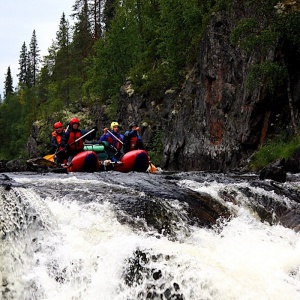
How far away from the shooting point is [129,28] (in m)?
36.2

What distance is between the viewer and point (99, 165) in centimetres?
1471

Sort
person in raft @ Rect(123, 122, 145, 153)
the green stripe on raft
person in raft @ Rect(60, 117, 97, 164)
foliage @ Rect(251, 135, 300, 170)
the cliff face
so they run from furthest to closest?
the cliff face
the green stripe on raft
foliage @ Rect(251, 135, 300, 170)
person in raft @ Rect(123, 122, 145, 153)
person in raft @ Rect(60, 117, 97, 164)

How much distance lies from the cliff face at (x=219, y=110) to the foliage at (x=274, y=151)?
941 millimetres

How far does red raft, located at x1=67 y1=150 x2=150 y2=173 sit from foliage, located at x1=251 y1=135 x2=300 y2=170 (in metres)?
4.70

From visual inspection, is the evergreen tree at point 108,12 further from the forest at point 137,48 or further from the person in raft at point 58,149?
the person in raft at point 58,149

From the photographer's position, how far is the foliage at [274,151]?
54.3 feet

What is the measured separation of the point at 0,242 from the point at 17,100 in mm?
68719

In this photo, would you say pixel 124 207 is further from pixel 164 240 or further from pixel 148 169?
pixel 148 169

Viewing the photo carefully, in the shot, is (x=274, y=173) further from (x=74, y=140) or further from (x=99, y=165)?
(x=74, y=140)

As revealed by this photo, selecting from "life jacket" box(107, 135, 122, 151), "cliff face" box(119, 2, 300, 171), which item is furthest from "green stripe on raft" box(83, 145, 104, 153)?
"cliff face" box(119, 2, 300, 171)

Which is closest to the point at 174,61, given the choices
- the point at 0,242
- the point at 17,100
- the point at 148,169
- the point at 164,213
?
the point at 148,169

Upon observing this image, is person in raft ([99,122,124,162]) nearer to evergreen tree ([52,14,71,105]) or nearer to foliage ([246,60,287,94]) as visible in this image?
foliage ([246,60,287,94])

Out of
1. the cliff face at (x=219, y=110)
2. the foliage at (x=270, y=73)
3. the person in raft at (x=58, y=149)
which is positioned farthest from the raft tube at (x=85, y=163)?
the cliff face at (x=219, y=110)

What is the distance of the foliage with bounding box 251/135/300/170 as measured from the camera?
16.5 meters
